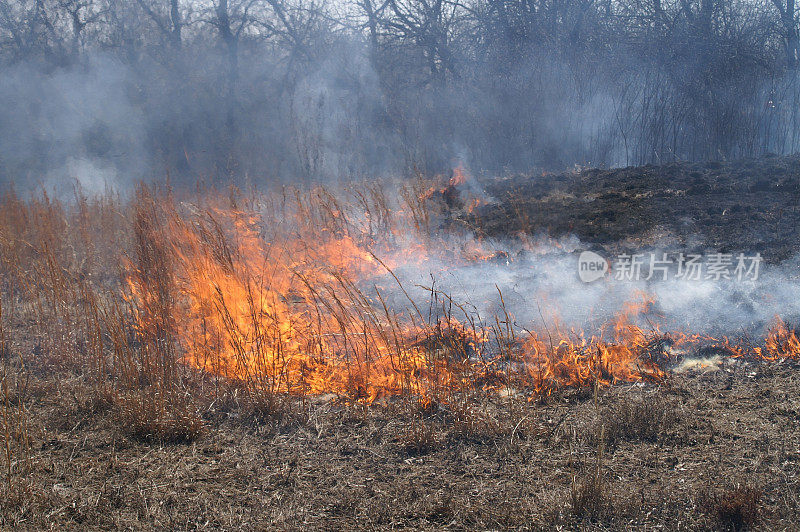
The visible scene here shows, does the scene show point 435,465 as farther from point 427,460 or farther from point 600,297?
point 600,297

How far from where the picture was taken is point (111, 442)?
3109mm

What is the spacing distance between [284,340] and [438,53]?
11.7 m

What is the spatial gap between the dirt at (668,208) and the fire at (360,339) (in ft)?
4.51

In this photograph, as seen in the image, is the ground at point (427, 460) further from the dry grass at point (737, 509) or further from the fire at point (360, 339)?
the fire at point (360, 339)

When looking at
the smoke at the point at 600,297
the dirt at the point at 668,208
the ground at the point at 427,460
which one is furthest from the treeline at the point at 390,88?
the ground at the point at 427,460

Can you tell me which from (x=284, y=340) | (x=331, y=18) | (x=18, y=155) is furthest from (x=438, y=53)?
(x=284, y=340)

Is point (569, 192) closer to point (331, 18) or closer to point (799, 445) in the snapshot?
point (799, 445)

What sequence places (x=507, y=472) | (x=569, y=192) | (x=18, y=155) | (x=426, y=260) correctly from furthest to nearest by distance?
(x=18, y=155) → (x=569, y=192) → (x=426, y=260) → (x=507, y=472)

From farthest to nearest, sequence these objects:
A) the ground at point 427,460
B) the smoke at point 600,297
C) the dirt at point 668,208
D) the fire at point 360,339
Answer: the dirt at point 668,208, the smoke at point 600,297, the fire at point 360,339, the ground at point 427,460

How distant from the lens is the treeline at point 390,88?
10.8 metres

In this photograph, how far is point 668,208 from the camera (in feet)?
22.5

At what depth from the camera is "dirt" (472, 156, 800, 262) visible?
19.9 ft

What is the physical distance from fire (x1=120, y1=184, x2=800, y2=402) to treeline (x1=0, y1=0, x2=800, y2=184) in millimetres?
6157

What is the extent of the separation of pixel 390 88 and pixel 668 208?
855 centimetres
